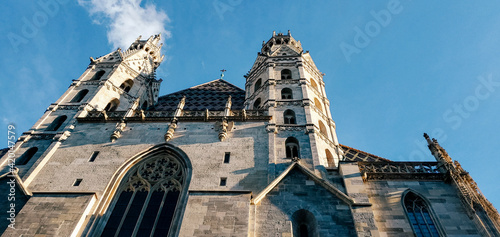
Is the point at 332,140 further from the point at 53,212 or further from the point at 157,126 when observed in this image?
the point at 53,212

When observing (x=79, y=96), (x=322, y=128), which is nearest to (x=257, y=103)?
(x=322, y=128)

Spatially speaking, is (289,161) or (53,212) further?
(289,161)

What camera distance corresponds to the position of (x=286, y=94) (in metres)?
19.6

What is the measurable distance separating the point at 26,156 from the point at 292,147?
11.6 meters

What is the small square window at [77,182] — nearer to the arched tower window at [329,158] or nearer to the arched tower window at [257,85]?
the arched tower window at [329,158]

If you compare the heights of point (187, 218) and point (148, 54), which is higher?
point (148, 54)

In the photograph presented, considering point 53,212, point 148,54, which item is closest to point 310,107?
point 53,212

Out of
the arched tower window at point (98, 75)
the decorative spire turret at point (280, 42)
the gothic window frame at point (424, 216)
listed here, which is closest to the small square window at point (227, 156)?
the gothic window frame at point (424, 216)

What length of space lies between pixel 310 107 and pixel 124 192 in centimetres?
928

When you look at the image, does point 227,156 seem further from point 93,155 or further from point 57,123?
point 57,123

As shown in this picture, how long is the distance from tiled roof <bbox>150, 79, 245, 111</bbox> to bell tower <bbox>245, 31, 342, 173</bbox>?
167cm

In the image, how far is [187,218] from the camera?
11.4m

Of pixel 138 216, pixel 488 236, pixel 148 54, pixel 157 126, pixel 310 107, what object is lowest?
pixel 488 236

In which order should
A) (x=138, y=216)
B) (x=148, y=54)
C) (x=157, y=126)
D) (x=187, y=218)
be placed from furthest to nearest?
(x=148, y=54) → (x=157, y=126) → (x=138, y=216) → (x=187, y=218)
